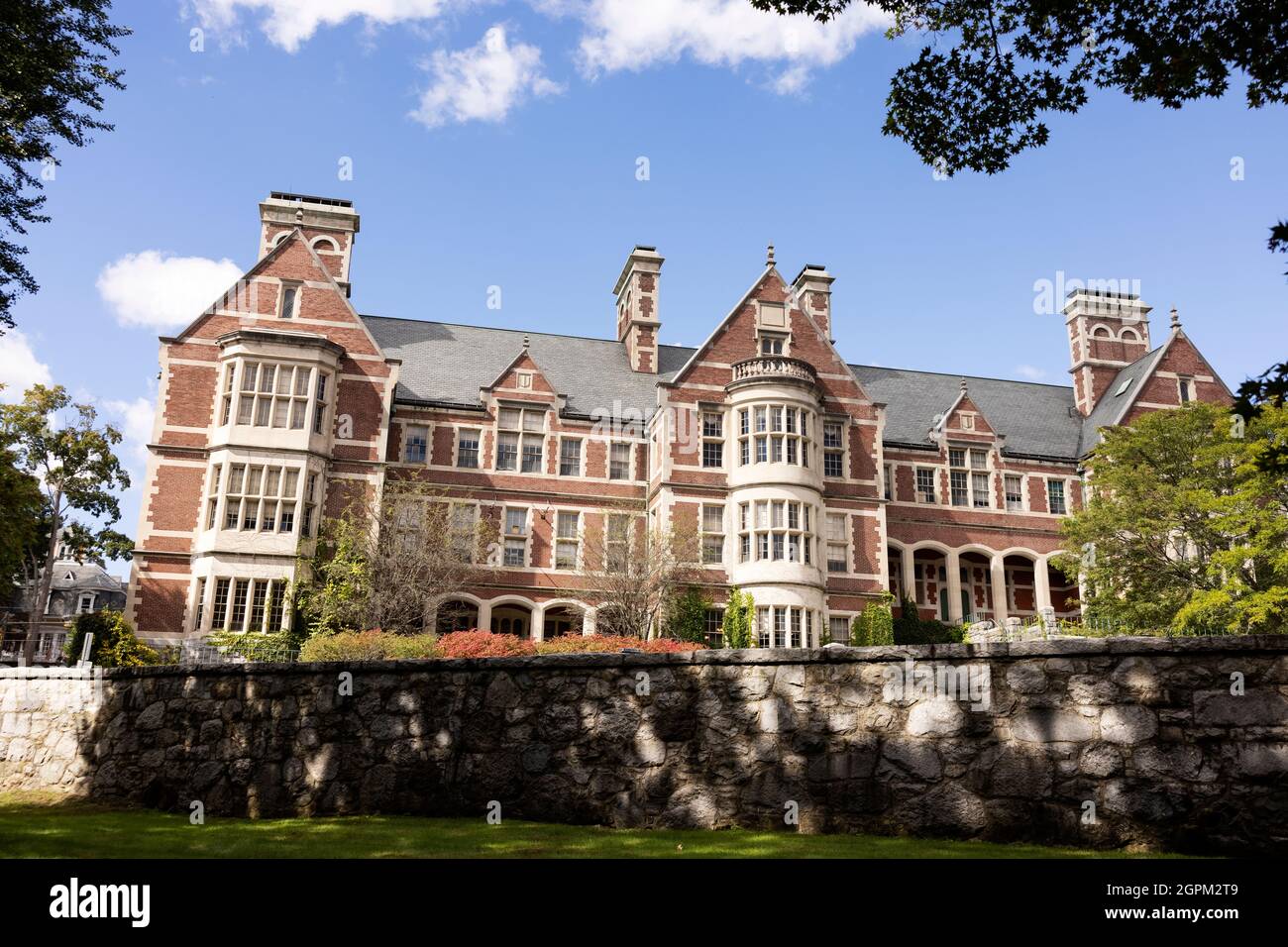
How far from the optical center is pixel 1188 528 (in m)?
28.7

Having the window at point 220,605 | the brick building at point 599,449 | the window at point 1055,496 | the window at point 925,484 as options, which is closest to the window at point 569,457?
the brick building at point 599,449

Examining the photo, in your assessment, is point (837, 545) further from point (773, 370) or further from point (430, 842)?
point (430, 842)

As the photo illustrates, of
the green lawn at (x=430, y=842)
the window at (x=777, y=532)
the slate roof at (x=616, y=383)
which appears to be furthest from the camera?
the slate roof at (x=616, y=383)

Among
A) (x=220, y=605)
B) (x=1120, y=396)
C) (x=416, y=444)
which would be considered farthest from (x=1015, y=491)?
(x=220, y=605)

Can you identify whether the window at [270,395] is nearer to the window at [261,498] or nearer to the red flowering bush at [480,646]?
the window at [261,498]

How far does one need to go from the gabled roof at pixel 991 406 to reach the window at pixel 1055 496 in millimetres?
1228

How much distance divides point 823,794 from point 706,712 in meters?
1.35

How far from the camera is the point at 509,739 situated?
34.0 ft

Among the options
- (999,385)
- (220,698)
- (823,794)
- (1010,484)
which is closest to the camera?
(823,794)

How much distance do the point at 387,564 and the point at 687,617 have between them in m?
9.87

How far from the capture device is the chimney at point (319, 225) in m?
42.7

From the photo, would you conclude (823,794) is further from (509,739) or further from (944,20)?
(944,20)

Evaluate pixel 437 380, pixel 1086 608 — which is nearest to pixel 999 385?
pixel 1086 608
